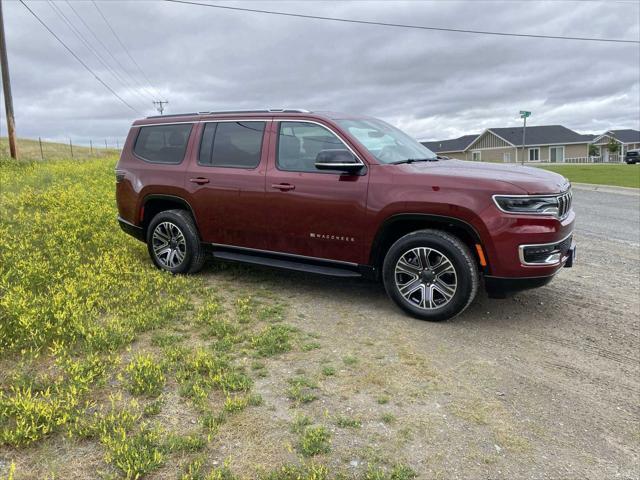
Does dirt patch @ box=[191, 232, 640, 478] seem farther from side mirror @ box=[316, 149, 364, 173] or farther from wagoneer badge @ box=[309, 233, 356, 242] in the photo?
side mirror @ box=[316, 149, 364, 173]

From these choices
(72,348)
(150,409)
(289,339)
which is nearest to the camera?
(150,409)

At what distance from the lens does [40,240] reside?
22.3ft

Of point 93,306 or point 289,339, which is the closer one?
point 289,339

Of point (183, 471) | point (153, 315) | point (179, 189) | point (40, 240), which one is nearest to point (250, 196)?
point (179, 189)

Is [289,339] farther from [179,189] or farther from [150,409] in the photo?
[179,189]

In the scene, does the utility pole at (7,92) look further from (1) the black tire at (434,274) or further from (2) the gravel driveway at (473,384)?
(1) the black tire at (434,274)

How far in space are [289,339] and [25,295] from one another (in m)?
2.50

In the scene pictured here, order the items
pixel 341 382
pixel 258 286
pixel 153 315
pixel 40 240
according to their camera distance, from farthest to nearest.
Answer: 1. pixel 40 240
2. pixel 258 286
3. pixel 153 315
4. pixel 341 382

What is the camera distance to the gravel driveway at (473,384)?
2611mm

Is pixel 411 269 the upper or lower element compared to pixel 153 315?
upper

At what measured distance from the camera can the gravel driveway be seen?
2.61 m

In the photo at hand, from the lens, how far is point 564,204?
427cm

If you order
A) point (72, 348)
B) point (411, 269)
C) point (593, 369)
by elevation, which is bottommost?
point (593, 369)

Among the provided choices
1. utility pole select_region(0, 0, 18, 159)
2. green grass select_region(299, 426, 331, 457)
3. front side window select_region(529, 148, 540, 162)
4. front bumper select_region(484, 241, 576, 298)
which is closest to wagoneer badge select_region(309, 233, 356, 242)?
front bumper select_region(484, 241, 576, 298)
